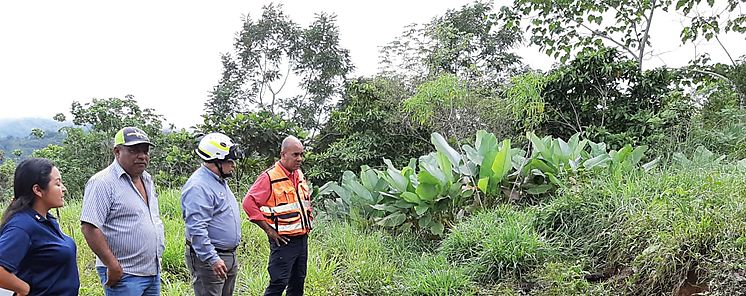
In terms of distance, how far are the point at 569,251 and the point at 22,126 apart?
53.5ft

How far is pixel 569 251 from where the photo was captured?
175 inches

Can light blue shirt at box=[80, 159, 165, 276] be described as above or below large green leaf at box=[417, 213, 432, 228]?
above

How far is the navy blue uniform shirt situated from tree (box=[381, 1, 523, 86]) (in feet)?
25.2

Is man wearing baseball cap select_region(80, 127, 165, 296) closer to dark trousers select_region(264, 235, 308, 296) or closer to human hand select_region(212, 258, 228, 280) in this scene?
Answer: human hand select_region(212, 258, 228, 280)

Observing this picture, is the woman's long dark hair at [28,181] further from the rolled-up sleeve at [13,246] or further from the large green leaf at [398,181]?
the large green leaf at [398,181]

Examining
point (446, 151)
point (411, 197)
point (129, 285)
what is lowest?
point (411, 197)

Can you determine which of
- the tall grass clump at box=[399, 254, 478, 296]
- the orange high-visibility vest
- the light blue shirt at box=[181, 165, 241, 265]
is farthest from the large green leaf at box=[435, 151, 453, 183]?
the light blue shirt at box=[181, 165, 241, 265]

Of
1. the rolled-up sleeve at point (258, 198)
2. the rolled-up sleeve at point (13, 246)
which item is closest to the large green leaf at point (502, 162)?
the rolled-up sleeve at point (258, 198)

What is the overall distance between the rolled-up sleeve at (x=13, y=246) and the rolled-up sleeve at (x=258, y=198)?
1713mm

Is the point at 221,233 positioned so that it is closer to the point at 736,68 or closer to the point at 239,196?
the point at 239,196

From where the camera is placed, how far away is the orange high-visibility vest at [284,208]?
3941mm

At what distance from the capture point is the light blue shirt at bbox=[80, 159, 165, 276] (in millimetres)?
2803

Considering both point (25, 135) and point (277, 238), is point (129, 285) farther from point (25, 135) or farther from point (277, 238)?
point (25, 135)

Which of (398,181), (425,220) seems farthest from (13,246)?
(398,181)
